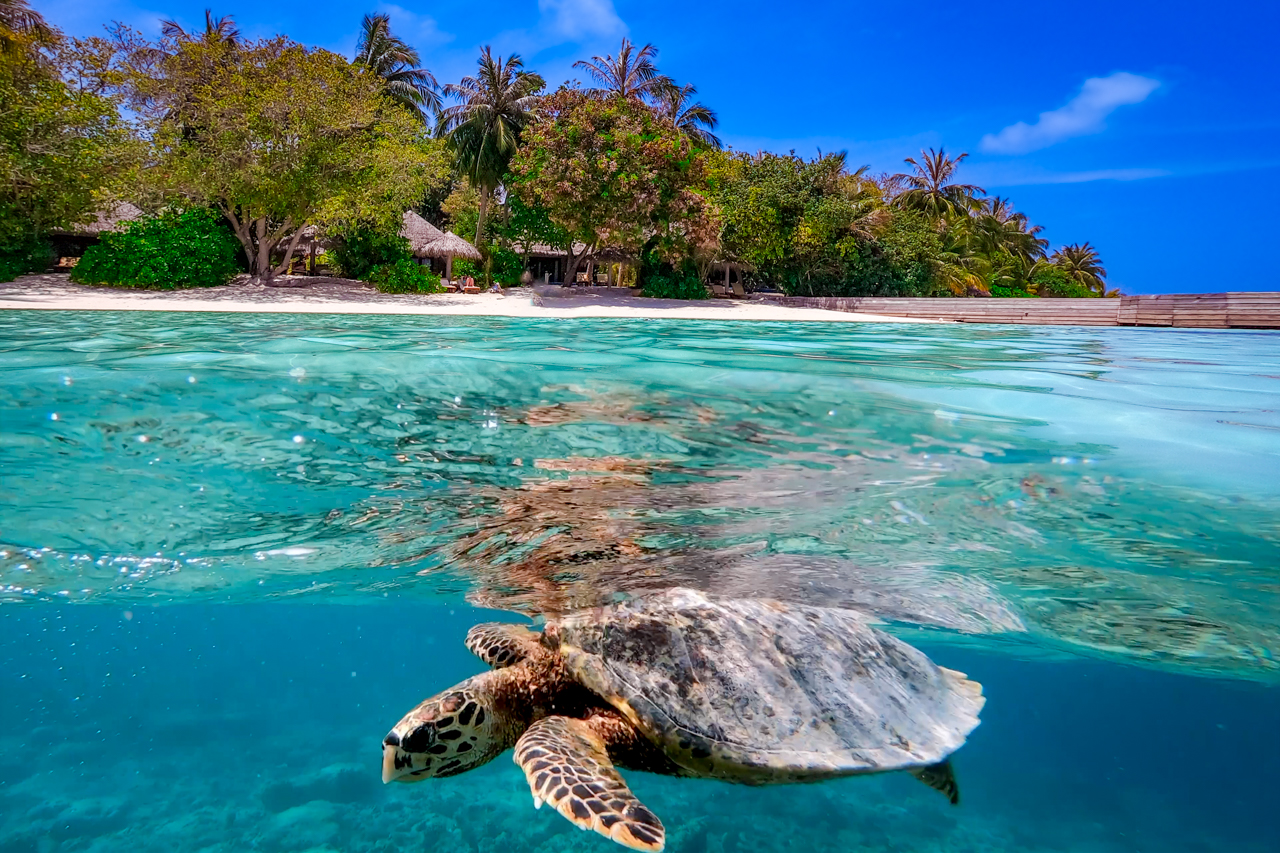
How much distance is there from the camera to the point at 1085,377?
26.9 ft

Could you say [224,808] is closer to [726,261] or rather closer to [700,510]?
[700,510]

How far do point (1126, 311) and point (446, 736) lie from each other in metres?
24.4

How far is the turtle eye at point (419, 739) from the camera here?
12.2 ft

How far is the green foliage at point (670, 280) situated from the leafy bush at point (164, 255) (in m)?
17.2

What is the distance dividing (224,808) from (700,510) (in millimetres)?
4569

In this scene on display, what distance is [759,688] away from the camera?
166 inches

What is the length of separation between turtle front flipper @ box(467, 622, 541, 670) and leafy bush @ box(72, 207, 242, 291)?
25718 mm

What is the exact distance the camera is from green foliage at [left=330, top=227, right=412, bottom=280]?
30969 millimetres

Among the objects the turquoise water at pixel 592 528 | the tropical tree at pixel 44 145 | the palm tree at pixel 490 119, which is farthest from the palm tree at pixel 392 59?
the turquoise water at pixel 592 528

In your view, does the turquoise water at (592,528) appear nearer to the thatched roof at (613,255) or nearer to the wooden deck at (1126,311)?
the wooden deck at (1126,311)

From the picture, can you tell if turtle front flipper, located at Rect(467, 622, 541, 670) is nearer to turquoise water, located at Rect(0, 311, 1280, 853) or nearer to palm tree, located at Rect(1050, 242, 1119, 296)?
turquoise water, located at Rect(0, 311, 1280, 853)

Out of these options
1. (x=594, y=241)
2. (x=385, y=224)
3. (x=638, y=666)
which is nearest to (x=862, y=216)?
(x=594, y=241)

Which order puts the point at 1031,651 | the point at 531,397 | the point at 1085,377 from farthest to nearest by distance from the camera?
1. the point at 1031,651
2. the point at 1085,377
3. the point at 531,397

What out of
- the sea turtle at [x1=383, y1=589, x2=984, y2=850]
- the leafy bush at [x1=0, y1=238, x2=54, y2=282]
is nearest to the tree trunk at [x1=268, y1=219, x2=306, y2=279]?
the leafy bush at [x1=0, y1=238, x2=54, y2=282]
